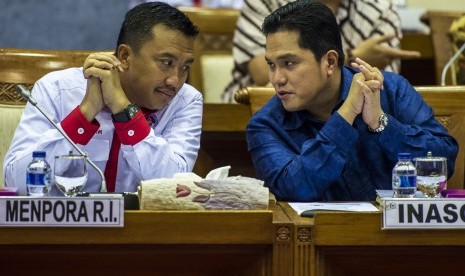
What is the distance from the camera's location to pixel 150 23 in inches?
111

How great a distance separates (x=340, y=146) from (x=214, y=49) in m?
2.09

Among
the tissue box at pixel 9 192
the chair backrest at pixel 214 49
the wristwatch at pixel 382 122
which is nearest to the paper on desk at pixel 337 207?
the wristwatch at pixel 382 122

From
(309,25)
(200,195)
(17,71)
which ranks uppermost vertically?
(309,25)

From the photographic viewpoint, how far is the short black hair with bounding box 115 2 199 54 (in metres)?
2.79

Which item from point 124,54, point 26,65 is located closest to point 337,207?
point 124,54

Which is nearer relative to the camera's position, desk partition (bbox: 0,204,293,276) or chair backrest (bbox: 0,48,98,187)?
desk partition (bbox: 0,204,293,276)

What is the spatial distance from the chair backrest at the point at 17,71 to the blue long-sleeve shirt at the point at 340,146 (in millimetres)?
703

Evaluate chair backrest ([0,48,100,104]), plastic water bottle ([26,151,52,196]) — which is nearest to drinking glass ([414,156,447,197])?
plastic water bottle ([26,151,52,196])

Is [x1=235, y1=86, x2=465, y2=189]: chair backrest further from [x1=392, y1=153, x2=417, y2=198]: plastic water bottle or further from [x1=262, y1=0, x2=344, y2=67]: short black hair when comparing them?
[x1=392, y1=153, x2=417, y2=198]: plastic water bottle

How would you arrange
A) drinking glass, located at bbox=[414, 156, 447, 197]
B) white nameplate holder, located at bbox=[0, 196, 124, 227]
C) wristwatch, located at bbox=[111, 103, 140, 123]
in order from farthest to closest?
wristwatch, located at bbox=[111, 103, 140, 123] < drinking glass, located at bbox=[414, 156, 447, 197] < white nameplate holder, located at bbox=[0, 196, 124, 227]

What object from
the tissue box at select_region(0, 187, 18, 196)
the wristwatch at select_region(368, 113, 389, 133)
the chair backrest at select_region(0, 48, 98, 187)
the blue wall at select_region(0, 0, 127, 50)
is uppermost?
the blue wall at select_region(0, 0, 127, 50)

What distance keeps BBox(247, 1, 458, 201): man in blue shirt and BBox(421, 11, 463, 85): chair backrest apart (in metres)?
1.40

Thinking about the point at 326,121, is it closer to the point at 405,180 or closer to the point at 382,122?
the point at 382,122

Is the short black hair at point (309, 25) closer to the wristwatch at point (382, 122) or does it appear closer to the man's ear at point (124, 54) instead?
the wristwatch at point (382, 122)
